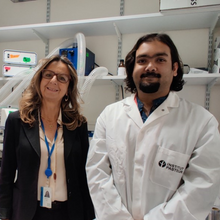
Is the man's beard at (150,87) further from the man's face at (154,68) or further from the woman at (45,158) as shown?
the woman at (45,158)

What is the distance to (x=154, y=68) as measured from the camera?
1.04 metres

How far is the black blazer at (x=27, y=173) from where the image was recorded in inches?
43.0

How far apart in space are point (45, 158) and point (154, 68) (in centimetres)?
81

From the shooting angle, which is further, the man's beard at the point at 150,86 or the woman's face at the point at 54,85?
the woman's face at the point at 54,85

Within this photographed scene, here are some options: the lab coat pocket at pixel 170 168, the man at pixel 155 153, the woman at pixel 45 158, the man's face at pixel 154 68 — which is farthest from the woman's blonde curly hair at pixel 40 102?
the lab coat pocket at pixel 170 168

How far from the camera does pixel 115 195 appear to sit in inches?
39.4

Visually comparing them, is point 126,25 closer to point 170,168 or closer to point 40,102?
point 40,102

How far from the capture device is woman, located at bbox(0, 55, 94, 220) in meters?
1.10

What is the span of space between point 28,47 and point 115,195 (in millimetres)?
2078

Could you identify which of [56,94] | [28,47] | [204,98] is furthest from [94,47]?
[204,98]

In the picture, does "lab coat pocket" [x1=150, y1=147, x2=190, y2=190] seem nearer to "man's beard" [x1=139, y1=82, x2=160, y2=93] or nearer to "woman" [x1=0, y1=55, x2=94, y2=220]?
"man's beard" [x1=139, y1=82, x2=160, y2=93]

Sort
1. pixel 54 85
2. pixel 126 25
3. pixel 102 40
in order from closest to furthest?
1. pixel 54 85
2. pixel 126 25
3. pixel 102 40

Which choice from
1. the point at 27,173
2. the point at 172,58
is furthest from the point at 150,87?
the point at 27,173

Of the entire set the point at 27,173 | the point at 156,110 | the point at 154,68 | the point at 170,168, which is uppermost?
the point at 154,68
